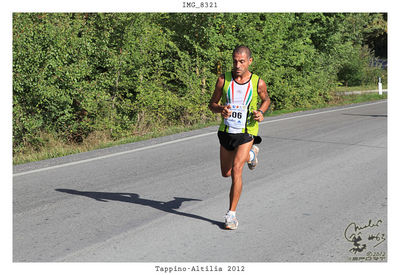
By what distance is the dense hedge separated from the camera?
38.2ft

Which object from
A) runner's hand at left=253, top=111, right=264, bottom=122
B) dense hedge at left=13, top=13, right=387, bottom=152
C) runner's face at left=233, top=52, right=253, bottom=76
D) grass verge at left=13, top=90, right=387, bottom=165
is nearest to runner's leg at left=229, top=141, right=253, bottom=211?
runner's hand at left=253, top=111, right=264, bottom=122

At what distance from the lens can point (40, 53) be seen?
11.3 m

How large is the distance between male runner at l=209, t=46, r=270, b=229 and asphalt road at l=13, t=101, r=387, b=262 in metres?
0.53

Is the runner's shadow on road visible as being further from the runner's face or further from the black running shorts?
the runner's face

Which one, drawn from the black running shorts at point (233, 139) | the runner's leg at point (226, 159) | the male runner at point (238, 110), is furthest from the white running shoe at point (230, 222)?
the black running shorts at point (233, 139)

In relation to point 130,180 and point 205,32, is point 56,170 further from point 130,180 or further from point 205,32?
point 205,32

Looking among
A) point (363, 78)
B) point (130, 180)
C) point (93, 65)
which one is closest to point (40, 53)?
point (93, 65)

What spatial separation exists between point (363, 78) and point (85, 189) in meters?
30.1

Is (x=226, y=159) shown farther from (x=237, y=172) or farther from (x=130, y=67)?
(x=130, y=67)
